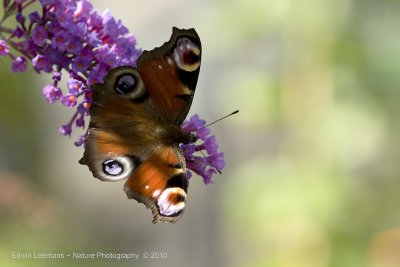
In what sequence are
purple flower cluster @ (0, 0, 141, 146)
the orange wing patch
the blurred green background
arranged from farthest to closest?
1. the blurred green background
2. purple flower cluster @ (0, 0, 141, 146)
3. the orange wing patch

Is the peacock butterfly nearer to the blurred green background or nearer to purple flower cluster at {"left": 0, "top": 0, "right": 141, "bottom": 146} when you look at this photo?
purple flower cluster at {"left": 0, "top": 0, "right": 141, "bottom": 146}

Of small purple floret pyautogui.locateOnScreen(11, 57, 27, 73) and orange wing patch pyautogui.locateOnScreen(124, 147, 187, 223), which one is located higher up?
small purple floret pyautogui.locateOnScreen(11, 57, 27, 73)

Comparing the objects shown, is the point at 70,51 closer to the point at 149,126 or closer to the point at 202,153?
the point at 149,126

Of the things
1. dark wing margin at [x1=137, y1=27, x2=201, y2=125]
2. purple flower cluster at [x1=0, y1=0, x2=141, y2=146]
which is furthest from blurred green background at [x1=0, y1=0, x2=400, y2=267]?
purple flower cluster at [x1=0, y1=0, x2=141, y2=146]

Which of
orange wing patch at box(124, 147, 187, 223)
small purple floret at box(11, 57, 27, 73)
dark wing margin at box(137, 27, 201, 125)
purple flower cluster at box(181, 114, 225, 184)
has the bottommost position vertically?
orange wing patch at box(124, 147, 187, 223)

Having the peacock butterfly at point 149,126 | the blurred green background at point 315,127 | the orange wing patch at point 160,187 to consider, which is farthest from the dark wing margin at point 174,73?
the blurred green background at point 315,127

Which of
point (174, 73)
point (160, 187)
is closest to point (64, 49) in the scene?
point (174, 73)

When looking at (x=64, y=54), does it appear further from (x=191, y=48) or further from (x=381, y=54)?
(x=381, y=54)

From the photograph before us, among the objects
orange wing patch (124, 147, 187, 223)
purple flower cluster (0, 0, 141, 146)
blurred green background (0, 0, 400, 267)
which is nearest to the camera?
orange wing patch (124, 147, 187, 223)

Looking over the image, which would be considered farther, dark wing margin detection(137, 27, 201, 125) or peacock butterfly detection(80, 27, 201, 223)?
dark wing margin detection(137, 27, 201, 125)
